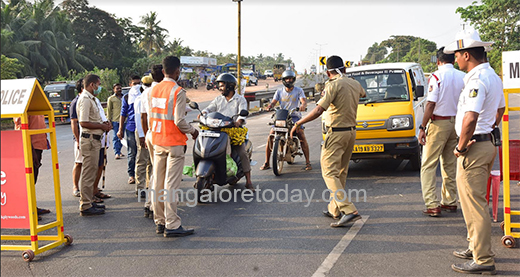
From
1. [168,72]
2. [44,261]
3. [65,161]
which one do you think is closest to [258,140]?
[65,161]

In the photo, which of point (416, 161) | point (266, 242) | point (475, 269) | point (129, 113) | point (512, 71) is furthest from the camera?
point (416, 161)

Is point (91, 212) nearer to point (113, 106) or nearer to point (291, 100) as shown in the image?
point (291, 100)

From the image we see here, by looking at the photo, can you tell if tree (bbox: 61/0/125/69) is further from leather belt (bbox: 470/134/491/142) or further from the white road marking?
leather belt (bbox: 470/134/491/142)

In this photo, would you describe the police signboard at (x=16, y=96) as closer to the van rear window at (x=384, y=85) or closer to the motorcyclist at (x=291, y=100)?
the motorcyclist at (x=291, y=100)

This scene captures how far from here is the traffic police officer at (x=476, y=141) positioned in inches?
Result: 175

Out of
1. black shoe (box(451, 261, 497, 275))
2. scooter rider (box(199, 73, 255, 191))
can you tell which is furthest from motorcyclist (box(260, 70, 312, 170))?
black shoe (box(451, 261, 497, 275))

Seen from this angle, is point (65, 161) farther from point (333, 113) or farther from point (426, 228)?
point (426, 228)

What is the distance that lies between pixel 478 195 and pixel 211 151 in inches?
146

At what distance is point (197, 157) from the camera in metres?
7.21

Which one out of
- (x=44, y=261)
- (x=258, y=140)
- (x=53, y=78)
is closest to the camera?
(x=44, y=261)

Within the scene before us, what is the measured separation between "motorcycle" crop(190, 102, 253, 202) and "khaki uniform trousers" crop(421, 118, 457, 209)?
8.74 ft

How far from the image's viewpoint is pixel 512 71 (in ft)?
16.5

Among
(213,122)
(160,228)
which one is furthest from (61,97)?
(160,228)

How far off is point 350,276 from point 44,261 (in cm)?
305
